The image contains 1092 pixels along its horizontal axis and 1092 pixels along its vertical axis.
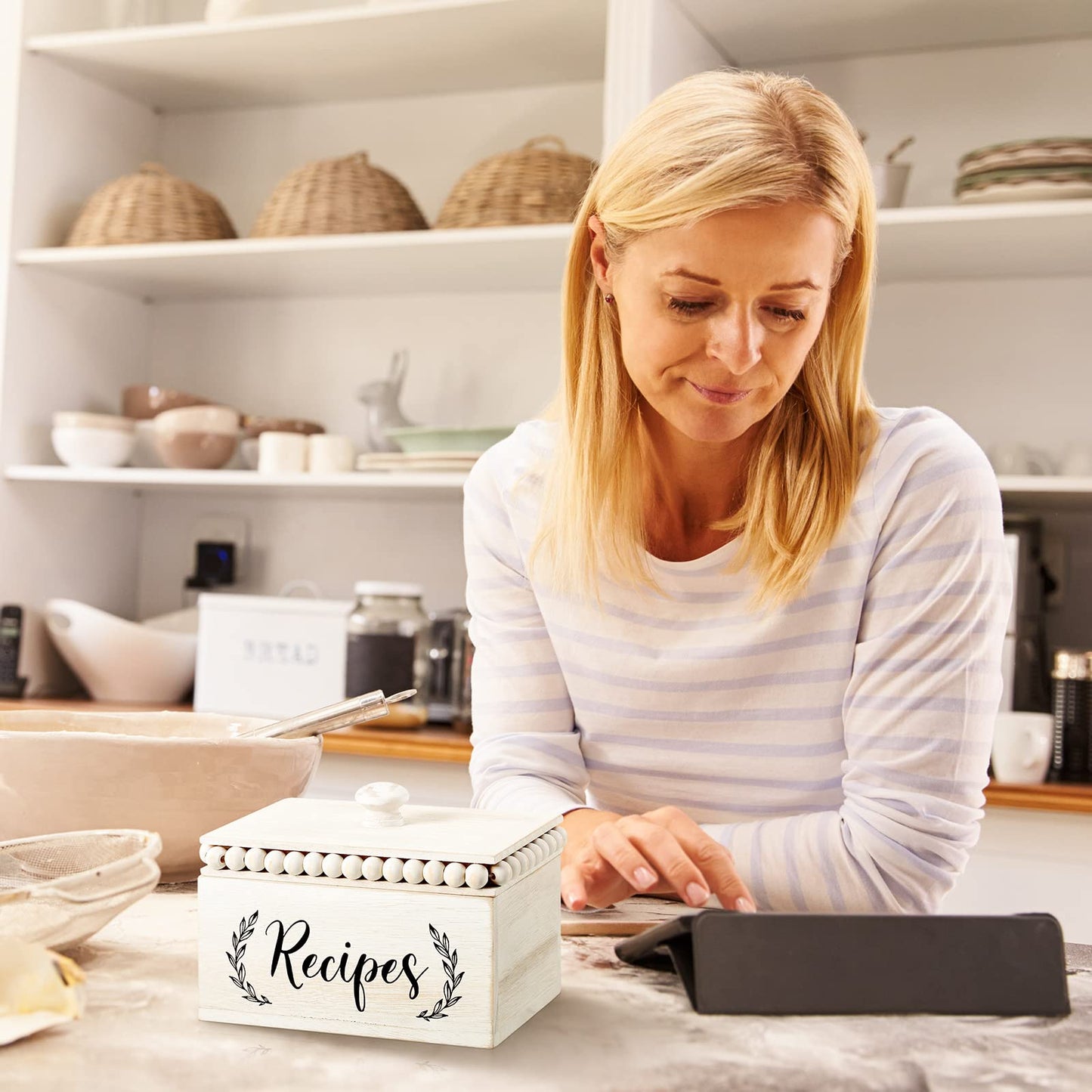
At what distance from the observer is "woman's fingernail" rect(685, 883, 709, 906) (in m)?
0.76

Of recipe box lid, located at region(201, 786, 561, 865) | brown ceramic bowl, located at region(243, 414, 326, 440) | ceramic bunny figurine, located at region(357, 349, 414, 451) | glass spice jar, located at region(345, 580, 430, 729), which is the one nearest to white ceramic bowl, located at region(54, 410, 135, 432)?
brown ceramic bowl, located at region(243, 414, 326, 440)

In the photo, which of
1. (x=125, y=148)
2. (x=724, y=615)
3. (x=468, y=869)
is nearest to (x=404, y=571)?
(x=125, y=148)

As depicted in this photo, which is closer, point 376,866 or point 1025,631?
point 376,866

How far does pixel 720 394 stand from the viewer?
3.43ft

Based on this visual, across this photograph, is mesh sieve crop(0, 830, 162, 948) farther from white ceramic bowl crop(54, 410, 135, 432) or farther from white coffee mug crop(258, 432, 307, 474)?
white ceramic bowl crop(54, 410, 135, 432)

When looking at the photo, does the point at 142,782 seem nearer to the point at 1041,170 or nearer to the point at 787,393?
the point at 787,393

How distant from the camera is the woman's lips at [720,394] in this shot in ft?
3.42

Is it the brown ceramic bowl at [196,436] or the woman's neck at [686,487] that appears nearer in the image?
the woman's neck at [686,487]

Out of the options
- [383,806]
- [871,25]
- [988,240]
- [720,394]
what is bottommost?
[383,806]

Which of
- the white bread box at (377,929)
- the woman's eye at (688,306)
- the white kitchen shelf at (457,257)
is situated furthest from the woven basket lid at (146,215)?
the white bread box at (377,929)

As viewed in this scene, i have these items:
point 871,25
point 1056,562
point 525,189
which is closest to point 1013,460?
point 1056,562

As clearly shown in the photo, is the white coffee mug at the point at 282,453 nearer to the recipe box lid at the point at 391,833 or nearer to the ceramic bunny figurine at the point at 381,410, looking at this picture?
the ceramic bunny figurine at the point at 381,410

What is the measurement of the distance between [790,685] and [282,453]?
1548 mm

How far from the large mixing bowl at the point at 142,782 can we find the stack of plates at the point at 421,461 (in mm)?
1493
